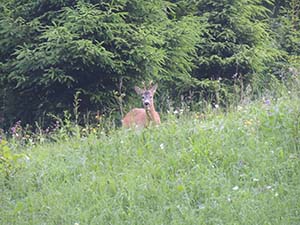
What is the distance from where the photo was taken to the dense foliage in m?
10.8

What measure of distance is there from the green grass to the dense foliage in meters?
2.39

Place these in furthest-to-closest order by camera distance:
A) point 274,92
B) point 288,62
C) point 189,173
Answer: point 288,62 → point 274,92 → point 189,173

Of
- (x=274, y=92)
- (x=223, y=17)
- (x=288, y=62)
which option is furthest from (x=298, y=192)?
(x=288, y=62)

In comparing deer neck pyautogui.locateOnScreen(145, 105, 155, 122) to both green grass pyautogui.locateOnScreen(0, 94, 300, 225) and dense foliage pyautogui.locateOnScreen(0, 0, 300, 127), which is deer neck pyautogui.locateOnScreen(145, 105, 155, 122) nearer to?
dense foliage pyautogui.locateOnScreen(0, 0, 300, 127)

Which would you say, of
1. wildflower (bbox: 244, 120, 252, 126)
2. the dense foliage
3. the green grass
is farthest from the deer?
wildflower (bbox: 244, 120, 252, 126)

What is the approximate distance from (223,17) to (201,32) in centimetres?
118

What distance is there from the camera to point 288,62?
1567cm

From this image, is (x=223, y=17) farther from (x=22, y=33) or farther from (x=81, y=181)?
(x=81, y=181)

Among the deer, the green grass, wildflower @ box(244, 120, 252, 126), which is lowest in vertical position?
the deer

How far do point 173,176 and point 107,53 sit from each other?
15.2 feet

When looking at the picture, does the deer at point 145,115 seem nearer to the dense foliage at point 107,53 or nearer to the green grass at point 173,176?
the dense foliage at point 107,53

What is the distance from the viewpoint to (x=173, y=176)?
6.37 m

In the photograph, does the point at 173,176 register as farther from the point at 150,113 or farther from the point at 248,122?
the point at 150,113

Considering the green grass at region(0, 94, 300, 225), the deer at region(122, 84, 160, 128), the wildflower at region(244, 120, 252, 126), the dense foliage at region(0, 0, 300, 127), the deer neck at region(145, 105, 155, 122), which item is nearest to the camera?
the green grass at region(0, 94, 300, 225)
